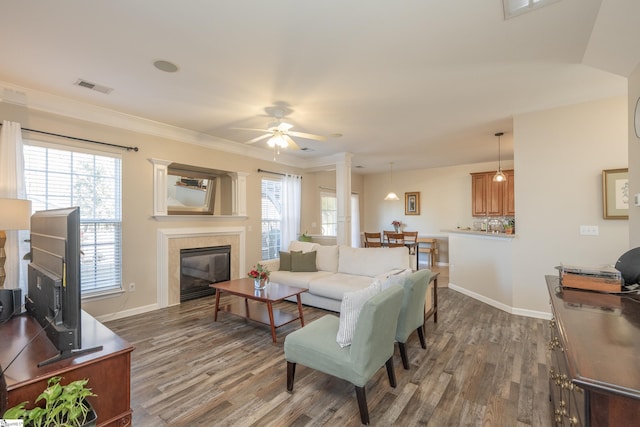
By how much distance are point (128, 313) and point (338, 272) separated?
302cm

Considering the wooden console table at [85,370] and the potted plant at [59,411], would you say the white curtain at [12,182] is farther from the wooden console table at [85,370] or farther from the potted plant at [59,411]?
the potted plant at [59,411]

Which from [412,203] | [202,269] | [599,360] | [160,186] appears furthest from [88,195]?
[412,203]

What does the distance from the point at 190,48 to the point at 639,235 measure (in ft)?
12.1

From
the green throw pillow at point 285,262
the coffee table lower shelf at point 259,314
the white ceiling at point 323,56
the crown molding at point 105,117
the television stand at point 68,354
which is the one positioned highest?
the white ceiling at point 323,56

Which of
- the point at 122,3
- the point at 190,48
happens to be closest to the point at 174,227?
the point at 190,48

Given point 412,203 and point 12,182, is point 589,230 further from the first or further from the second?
point 12,182

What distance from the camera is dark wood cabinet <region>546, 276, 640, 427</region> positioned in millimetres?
761

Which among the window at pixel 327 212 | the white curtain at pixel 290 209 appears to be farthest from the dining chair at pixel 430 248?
the white curtain at pixel 290 209

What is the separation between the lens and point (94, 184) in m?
3.63

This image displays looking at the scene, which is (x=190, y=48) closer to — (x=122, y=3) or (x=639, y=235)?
(x=122, y=3)

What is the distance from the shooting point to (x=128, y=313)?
12.7 feet

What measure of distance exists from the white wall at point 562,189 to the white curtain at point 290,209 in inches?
160

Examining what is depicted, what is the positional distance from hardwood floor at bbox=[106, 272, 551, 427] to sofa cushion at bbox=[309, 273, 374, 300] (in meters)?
0.58

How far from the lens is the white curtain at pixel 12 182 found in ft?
9.50
